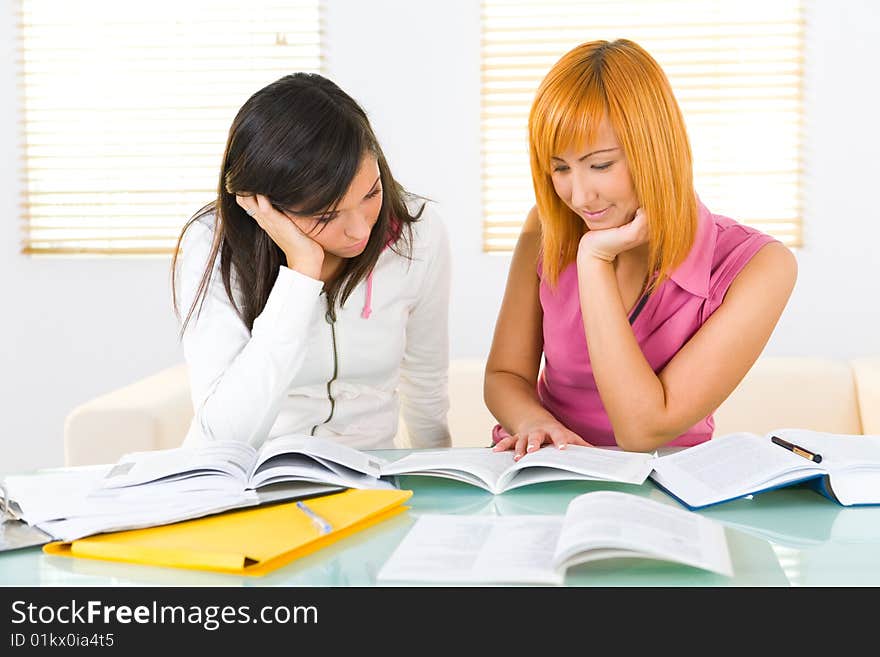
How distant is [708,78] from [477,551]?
254cm

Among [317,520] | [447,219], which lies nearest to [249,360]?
[317,520]

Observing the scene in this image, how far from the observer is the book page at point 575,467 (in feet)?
4.05

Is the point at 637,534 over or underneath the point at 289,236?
underneath

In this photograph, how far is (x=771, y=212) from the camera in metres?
3.16

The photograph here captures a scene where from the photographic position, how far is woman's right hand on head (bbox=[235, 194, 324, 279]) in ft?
5.30

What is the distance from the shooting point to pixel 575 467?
1.25 meters

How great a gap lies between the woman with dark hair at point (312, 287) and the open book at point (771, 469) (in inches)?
24.4

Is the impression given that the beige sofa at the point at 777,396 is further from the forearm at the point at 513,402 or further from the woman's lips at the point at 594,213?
the woman's lips at the point at 594,213

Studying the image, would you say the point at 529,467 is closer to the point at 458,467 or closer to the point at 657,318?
the point at 458,467

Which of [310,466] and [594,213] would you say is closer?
[310,466]

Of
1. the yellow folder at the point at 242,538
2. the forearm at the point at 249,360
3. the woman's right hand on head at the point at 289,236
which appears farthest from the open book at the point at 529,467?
the woman's right hand on head at the point at 289,236

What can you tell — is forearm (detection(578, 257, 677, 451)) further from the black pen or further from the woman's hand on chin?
the black pen

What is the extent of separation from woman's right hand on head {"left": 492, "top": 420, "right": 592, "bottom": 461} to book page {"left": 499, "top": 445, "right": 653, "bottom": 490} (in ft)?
0.15

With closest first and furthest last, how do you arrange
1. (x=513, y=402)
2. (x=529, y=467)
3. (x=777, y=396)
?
(x=529, y=467) → (x=513, y=402) → (x=777, y=396)
